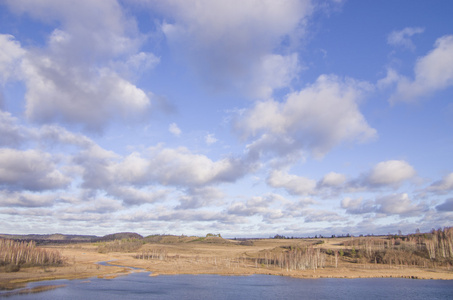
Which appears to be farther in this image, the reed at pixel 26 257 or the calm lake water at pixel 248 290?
the reed at pixel 26 257

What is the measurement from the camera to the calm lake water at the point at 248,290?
70250 millimetres

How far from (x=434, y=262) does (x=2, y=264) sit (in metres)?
150

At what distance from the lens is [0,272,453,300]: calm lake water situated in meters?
70.2

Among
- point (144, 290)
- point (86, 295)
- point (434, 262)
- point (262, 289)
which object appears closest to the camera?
point (86, 295)

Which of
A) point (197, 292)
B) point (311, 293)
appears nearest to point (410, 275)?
point (311, 293)

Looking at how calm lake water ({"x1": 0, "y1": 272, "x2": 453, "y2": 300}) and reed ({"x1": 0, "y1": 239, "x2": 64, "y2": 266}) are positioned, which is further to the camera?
reed ({"x1": 0, "y1": 239, "x2": 64, "y2": 266})

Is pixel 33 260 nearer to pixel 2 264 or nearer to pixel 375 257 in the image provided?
pixel 2 264

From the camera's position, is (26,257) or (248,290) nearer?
(248,290)

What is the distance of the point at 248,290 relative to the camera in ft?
266

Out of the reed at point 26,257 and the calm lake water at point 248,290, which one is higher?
the reed at point 26,257

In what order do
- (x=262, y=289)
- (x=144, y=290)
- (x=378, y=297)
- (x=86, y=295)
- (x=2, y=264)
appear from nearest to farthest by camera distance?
(x=86, y=295) < (x=378, y=297) < (x=144, y=290) < (x=262, y=289) < (x=2, y=264)

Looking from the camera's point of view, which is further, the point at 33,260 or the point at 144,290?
the point at 33,260

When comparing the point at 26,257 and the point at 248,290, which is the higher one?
the point at 26,257

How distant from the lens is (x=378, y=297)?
72.1 meters
